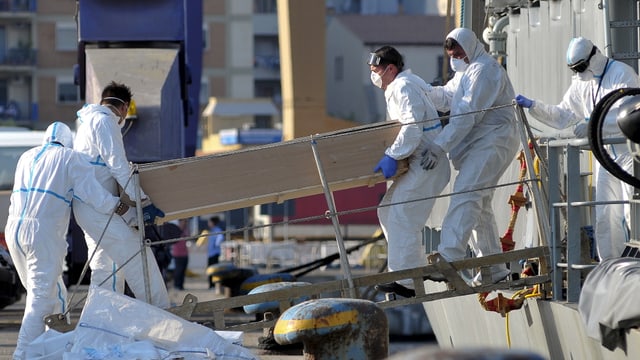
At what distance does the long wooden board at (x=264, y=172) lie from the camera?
951 centimetres

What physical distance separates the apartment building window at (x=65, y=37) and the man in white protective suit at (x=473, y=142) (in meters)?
64.0

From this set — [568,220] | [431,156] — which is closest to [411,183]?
[431,156]

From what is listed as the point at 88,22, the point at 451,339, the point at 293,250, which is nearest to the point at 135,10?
the point at 88,22

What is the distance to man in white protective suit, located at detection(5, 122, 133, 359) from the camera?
962 cm

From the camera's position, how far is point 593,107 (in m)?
9.58

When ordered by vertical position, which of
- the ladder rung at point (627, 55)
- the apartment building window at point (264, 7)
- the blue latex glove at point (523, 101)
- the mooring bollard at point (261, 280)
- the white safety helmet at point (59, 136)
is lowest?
the mooring bollard at point (261, 280)

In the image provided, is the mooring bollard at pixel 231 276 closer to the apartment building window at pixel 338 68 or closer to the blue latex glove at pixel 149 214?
the blue latex glove at pixel 149 214

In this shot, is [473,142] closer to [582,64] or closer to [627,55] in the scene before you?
[582,64]

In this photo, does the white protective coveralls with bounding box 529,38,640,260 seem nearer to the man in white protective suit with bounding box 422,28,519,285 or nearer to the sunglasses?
the sunglasses

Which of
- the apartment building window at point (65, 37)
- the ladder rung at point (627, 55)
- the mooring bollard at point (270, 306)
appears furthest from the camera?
the apartment building window at point (65, 37)

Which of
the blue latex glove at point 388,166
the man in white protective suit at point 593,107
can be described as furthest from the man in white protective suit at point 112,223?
the man in white protective suit at point 593,107

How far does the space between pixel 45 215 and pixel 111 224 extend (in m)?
0.47

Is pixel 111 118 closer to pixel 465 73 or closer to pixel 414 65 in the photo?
pixel 465 73

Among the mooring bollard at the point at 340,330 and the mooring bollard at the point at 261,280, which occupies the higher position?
Result: the mooring bollard at the point at 340,330
